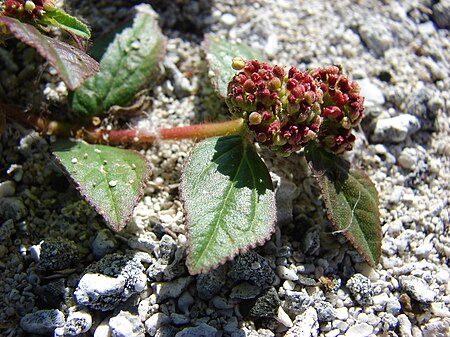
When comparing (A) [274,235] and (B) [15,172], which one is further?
(B) [15,172]

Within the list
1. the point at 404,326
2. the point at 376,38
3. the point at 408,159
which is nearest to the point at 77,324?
the point at 404,326

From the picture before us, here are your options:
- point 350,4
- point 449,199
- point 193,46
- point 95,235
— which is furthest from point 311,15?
point 95,235

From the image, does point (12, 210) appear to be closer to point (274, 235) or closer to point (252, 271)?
point (252, 271)

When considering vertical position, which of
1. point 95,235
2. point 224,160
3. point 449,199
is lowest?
point 95,235

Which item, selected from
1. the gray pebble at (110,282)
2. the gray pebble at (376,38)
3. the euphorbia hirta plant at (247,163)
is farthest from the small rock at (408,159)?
the gray pebble at (110,282)

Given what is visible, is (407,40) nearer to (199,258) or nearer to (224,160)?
(224,160)

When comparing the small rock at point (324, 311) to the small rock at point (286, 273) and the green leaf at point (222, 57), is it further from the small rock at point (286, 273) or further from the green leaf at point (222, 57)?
the green leaf at point (222, 57)
